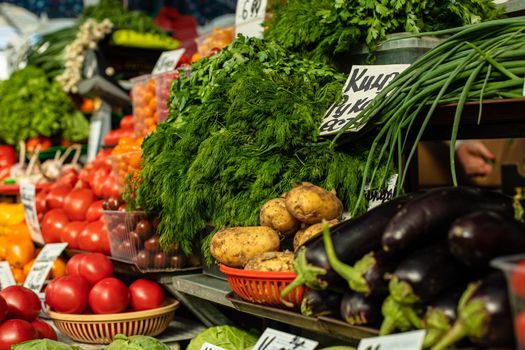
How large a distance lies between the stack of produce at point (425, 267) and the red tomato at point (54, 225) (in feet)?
7.23

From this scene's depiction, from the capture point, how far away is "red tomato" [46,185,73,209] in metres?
3.66

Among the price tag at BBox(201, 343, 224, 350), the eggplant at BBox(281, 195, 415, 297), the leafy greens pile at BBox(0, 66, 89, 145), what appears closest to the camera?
the eggplant at BBox(281, 195, 415, 297)

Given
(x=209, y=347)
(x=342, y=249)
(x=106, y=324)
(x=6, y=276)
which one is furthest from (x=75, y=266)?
(x=342, y=249)

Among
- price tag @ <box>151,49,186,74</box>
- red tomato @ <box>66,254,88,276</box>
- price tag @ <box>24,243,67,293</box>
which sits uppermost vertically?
price tag @ <box>151,49,186,74</box>

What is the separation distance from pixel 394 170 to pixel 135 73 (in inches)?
140

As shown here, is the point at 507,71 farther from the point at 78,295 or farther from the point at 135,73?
the point at 135,73

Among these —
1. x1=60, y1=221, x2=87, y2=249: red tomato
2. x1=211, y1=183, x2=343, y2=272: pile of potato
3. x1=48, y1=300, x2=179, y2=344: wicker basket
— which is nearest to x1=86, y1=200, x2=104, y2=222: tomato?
x1=60, y1=221, x2=87, y2=249: red tomato

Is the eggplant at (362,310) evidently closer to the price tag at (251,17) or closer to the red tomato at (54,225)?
the price tag at (251,17)

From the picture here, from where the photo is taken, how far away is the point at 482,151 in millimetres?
4594

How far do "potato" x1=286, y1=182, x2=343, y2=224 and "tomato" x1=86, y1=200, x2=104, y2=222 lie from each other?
170 centimetres

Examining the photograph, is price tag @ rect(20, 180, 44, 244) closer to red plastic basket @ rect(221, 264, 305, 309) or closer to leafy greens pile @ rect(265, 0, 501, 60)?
leafy greens pile @ rect(265, 0, 501, 60)

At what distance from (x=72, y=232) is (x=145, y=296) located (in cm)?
86

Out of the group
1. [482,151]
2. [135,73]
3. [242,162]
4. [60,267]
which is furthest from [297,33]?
[135,73]

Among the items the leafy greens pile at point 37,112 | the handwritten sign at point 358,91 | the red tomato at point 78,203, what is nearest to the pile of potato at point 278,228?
the handwritten sign at point 358,91
